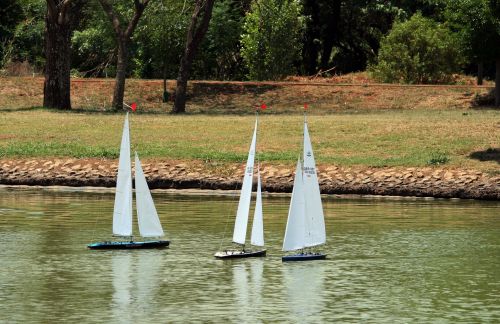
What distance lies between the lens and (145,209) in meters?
38.7

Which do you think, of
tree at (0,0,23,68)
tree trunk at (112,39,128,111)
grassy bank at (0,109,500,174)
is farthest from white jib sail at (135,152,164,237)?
tree at (0,0,23,68)

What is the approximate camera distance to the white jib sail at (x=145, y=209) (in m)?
38.6

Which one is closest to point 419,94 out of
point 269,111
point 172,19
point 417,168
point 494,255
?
point 269,111

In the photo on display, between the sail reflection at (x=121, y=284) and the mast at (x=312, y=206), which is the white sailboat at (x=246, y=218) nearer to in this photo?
the mast at (x=312, y=206)

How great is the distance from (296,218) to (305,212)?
371 millimetres

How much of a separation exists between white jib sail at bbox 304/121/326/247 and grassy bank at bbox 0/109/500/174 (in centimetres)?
2148

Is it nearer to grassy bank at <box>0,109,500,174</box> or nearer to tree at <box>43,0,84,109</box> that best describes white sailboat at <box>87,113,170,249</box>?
grassy bank at <box>0,109,500,174</box>

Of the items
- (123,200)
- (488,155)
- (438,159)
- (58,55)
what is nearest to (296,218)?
(123,200)

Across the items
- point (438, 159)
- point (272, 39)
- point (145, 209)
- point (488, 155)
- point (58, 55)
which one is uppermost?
point (272, 39)

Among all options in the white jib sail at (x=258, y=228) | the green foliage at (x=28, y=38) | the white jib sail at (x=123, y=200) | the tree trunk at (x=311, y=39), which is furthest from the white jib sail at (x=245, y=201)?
the tree trunk at (x=311, y=39)

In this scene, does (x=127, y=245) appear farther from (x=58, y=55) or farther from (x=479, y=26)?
(x=58, y=55)

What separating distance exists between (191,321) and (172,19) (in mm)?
58985

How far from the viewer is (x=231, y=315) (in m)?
29.6

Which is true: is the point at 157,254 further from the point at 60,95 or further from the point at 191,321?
the point at 60,95
